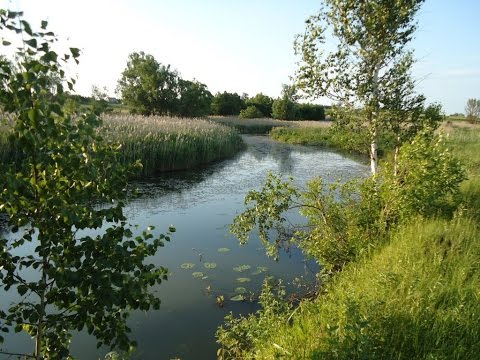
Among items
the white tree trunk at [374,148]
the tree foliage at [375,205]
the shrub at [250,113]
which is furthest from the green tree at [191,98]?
the tree foliage at [375,205]

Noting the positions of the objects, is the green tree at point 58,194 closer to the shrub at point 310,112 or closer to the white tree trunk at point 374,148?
the white tree trunk at point 374,148

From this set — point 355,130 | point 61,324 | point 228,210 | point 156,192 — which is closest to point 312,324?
point 61,324

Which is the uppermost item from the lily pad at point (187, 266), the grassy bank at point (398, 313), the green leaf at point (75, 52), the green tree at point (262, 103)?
the green tree at point (262, 103)

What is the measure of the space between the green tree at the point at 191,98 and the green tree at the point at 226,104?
81.4 ft

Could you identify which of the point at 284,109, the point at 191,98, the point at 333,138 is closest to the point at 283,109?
the point at 284,109

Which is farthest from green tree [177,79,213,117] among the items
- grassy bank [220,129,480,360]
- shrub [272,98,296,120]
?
grassy bank [220,129,480,360]

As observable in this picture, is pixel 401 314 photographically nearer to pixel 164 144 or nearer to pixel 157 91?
pixel 164 144

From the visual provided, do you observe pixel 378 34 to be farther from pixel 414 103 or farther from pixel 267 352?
pixel 267 352

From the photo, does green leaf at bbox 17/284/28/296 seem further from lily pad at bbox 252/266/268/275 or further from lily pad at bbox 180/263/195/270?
lily pad at bbox 252/266/268/275

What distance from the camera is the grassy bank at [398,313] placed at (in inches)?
129

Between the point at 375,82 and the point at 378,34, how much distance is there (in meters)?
A: 1.10

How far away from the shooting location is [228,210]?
12.5m

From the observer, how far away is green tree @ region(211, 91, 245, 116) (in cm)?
6812

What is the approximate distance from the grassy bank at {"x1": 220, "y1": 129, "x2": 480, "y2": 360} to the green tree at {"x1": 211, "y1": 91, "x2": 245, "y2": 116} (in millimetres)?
64088
